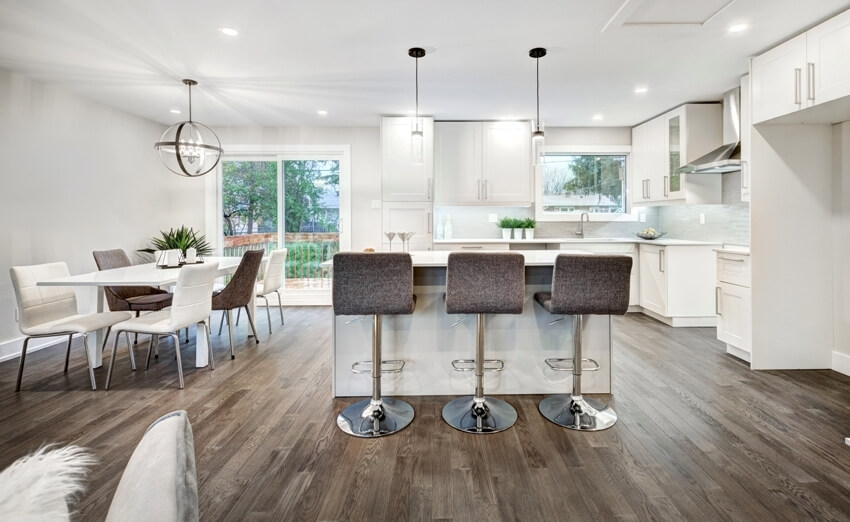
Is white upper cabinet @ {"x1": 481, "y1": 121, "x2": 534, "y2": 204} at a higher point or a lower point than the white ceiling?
lower

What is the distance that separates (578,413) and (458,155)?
365 centimetres

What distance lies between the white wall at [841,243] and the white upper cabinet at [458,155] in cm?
324

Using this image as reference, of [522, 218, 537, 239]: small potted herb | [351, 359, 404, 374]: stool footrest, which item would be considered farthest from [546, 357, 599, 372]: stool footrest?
[522, 218, 537, 239]: small potted herb

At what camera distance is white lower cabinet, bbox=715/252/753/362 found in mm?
3309

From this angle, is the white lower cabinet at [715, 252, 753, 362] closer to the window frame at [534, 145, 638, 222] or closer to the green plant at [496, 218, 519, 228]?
the window frame at [534, 145, 638, 222]

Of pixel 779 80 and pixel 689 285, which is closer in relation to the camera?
pixel 779 80

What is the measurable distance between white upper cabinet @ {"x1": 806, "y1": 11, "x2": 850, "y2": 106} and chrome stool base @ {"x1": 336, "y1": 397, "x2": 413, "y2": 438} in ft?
10.7

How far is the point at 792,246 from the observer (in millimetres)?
3131

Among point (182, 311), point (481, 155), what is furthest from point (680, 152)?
point (182, 311)

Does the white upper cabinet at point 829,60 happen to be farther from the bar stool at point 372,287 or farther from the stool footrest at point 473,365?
the bar stool at point 372,287

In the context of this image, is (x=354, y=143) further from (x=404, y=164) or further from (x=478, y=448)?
(x=478, y=448)

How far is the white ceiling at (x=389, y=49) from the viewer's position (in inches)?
103

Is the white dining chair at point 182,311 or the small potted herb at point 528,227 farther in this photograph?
the small potted herb at point 528,227

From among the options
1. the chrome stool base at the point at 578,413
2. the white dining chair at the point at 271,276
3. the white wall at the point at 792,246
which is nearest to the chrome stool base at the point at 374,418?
the chrome stool base at the point at 578,413
